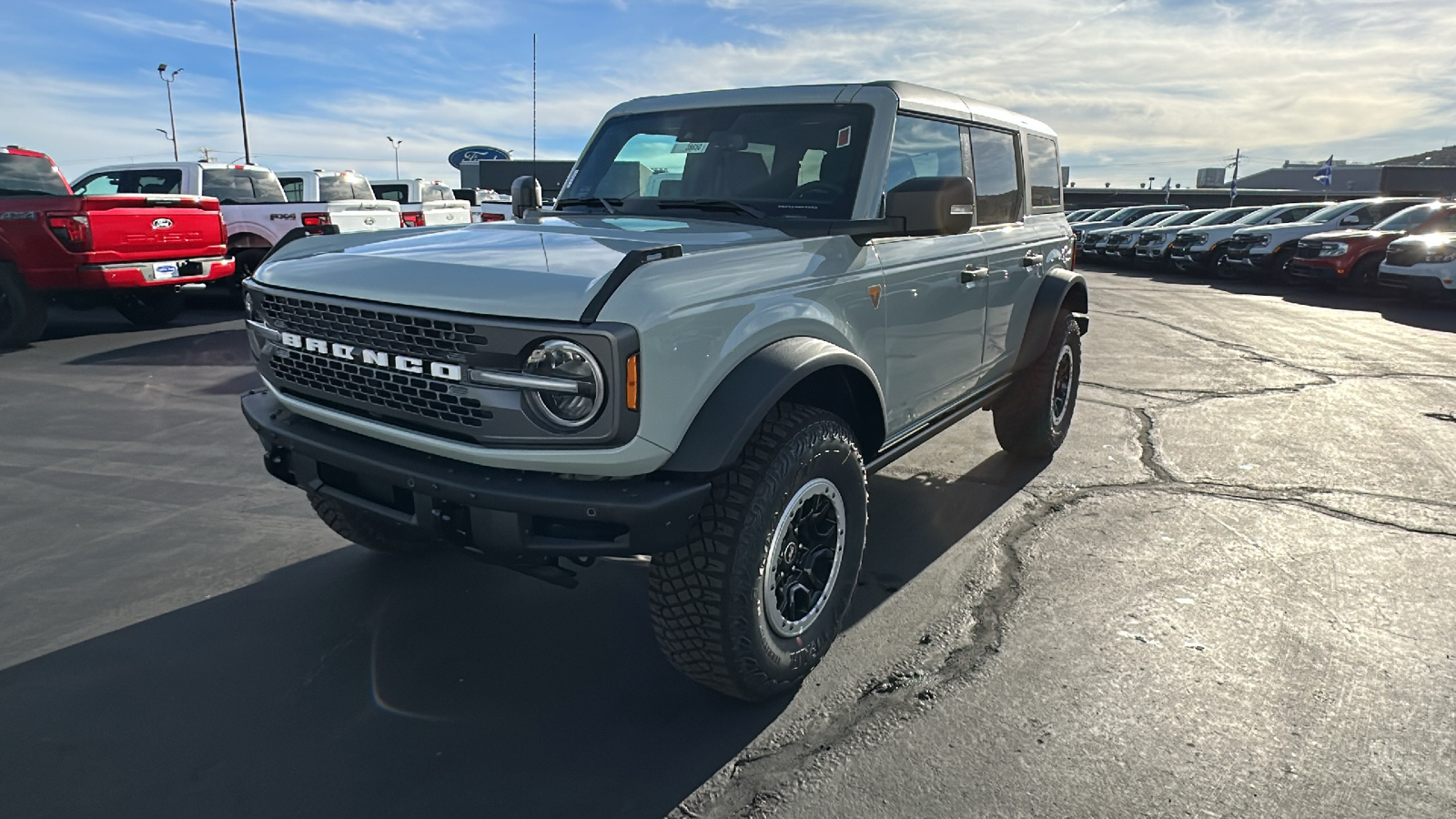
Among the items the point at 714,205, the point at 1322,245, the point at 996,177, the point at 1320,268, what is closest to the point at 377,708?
the point at 714,205

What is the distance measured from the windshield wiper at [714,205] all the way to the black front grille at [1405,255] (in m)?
13.8

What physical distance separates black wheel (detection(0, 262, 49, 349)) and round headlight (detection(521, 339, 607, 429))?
8.78 metres

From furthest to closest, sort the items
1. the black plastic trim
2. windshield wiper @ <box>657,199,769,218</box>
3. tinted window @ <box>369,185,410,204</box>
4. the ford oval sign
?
1. the ford oval sign
2. tinted window @ <box>369,185,410,204</box>
3. windshield wiper @ <box>657,199,769,218</box>
4. the black plastic trim

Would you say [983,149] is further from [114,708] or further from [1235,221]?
[1235,221]

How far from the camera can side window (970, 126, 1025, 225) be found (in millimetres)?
4367

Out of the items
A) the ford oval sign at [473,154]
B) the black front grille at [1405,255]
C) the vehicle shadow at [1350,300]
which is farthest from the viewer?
the ford oval sign at [473,154]

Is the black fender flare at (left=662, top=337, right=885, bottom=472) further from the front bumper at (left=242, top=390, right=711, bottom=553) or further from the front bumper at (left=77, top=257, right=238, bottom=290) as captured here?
the front bumper at (left=77, top=257, right=238, bottom=290)

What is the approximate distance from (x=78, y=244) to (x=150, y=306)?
1816 mm

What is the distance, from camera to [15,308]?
8.62 m

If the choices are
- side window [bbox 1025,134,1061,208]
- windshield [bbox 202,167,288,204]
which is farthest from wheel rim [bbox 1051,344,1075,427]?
windshield [bbox 202,167,288,204]

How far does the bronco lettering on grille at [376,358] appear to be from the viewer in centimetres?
249

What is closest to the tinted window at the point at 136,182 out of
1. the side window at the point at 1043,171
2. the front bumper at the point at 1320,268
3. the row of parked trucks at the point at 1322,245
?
the side window at the point at 1043,171

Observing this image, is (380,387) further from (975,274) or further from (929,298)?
(975,274)

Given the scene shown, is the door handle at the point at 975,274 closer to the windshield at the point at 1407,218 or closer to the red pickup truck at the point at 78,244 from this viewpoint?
the red pickup truck at the point at 78,244
